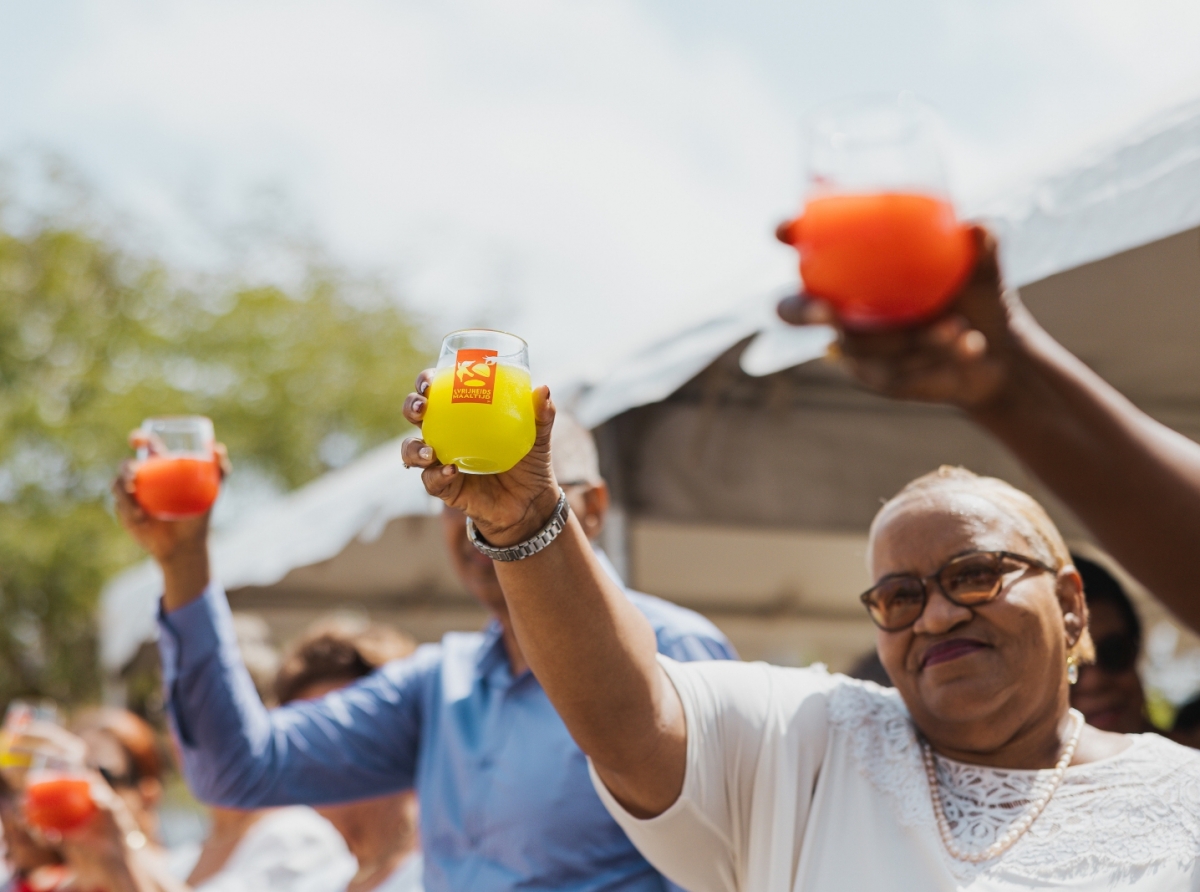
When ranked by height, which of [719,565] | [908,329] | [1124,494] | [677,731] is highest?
[908,329]

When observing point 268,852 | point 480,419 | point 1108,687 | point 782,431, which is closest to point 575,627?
point 480,419

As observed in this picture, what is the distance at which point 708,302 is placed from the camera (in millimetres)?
2984

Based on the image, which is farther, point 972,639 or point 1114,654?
point 1114,654

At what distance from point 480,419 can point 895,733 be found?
2.72 ft

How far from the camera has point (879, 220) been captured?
1.09 metres

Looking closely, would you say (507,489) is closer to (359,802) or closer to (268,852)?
(359,802)

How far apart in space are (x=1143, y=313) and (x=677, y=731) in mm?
1651

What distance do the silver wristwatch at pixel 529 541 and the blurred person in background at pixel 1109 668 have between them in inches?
69.3

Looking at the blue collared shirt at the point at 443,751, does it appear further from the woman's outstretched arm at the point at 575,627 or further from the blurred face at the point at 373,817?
the blurred face at the point at 373,817

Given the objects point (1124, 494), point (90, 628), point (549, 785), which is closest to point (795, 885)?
point (549, 785)

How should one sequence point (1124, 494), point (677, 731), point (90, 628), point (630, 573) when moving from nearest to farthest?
1. point (1124, 494)
2. point (677, 731)
3. point (630, 573)
4. point (90, 628)

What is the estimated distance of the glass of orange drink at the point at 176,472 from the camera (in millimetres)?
2396

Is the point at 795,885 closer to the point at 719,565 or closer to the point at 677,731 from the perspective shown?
the point at 677,731

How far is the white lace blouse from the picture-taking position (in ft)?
5.26
